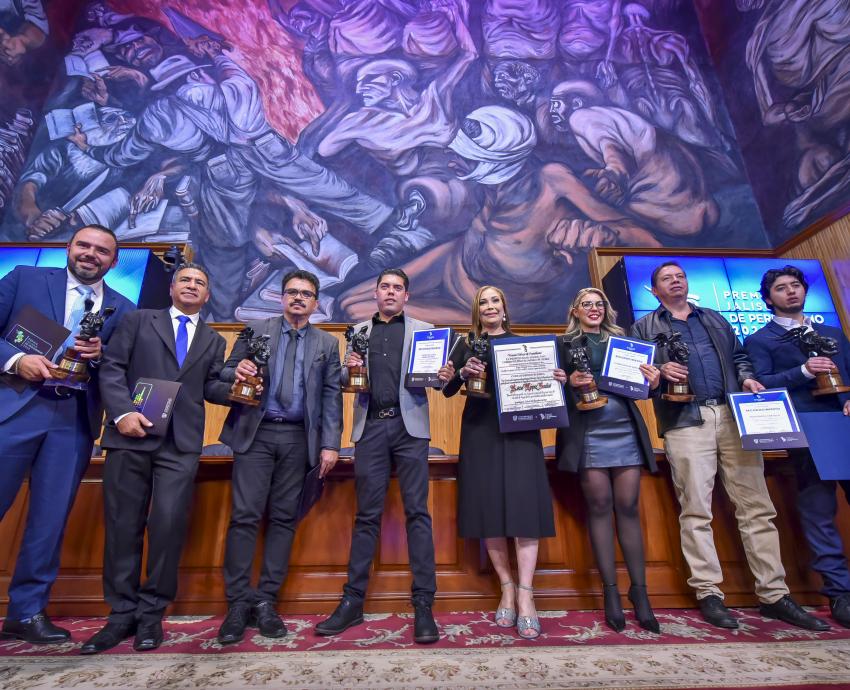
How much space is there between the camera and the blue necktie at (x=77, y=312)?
228cm

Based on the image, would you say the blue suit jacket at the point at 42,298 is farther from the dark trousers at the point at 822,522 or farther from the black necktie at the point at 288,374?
the dark trousers at the point at 822,522

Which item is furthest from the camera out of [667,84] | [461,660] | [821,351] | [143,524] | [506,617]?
[667,84]

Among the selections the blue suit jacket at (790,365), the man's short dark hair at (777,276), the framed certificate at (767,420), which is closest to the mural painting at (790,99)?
the man's short dark hair at (777,276)

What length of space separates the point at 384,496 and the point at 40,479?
167cm

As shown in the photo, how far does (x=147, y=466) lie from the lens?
2.10m

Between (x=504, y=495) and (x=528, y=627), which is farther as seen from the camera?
(x=504, y=495)

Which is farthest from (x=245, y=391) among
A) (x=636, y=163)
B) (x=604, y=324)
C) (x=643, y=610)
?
(x=636, y=163)

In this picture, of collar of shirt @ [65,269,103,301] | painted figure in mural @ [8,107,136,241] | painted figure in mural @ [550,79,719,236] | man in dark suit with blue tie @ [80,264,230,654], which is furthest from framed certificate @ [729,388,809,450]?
painted figure in mural @ [8,107,136,241]

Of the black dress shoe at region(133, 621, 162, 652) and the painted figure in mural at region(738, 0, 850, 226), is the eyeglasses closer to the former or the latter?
the black dress shoe at region(133, 621, 162, 652)

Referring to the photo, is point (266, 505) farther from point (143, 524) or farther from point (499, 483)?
point (499, 483)

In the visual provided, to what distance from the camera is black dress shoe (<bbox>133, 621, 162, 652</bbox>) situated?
189 centimetres

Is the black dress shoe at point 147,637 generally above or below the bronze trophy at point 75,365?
below

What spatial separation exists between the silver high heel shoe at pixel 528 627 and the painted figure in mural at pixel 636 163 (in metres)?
5.79

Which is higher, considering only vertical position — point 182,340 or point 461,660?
point 182,340
